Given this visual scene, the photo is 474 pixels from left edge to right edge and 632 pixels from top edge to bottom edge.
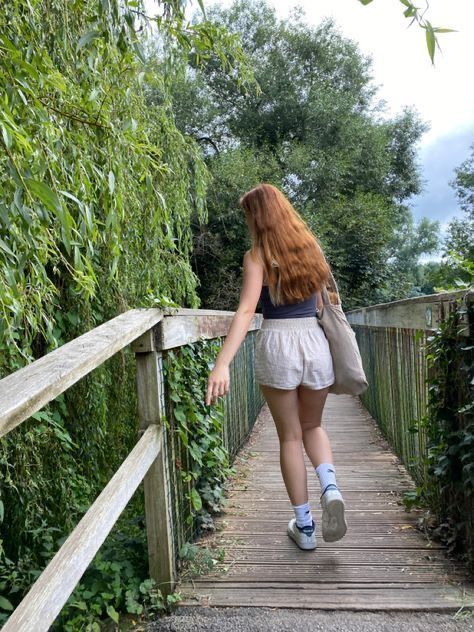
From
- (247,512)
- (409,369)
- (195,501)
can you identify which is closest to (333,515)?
(195,501)

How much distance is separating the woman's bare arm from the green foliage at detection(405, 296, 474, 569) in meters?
0.85

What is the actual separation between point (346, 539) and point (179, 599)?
3.17ft

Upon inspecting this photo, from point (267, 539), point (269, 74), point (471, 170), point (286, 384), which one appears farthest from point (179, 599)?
point (471, 170)

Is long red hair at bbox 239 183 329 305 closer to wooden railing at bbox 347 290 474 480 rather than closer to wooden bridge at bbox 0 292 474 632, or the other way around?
wooden bridge at bbox 0 292 474 632

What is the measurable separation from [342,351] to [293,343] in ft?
0.77

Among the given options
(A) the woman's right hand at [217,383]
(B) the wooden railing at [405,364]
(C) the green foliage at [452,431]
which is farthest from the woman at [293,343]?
(B) the wooden railing at [405,364]

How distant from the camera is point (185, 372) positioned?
276 cm

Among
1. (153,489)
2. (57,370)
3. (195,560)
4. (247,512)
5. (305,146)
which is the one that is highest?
(305,146)

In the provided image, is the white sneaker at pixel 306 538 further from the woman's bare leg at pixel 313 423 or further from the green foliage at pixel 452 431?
the green foliage at pixel 452 431

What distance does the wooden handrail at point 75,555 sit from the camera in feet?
3.87

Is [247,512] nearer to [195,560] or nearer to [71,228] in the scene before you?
[195,560]

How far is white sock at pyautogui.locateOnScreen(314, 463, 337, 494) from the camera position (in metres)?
2.55

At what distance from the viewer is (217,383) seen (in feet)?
7.32

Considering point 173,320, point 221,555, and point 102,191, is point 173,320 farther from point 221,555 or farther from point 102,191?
point 221,555
